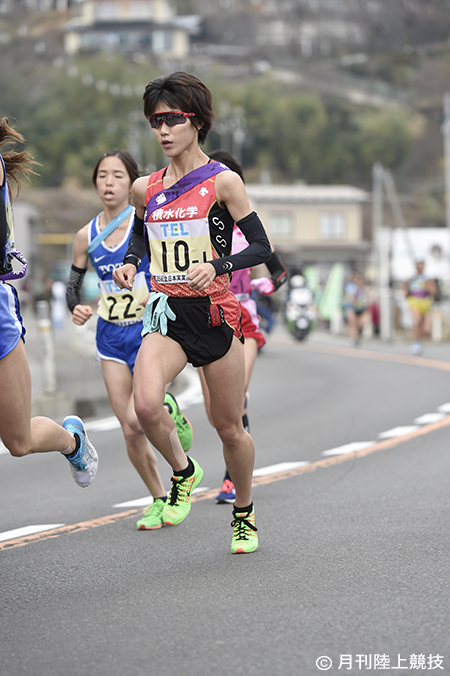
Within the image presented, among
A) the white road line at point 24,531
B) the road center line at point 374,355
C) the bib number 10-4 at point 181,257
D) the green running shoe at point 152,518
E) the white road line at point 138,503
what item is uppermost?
the bib number 10-4 at point 181,257

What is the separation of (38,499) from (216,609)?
313 cm

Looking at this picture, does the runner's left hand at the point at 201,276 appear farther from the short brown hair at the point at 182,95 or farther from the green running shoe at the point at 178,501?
the green running shoe at the point at 178,501

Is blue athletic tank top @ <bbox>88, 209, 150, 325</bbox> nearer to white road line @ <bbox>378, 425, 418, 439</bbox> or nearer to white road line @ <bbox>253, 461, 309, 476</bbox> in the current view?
white road line @ <bbox>253, 461, 309, 476</bbox>

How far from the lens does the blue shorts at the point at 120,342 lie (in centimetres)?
591

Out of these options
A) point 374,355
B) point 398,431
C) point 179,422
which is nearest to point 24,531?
point 179,422

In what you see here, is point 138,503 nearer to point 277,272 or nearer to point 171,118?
point 277,272

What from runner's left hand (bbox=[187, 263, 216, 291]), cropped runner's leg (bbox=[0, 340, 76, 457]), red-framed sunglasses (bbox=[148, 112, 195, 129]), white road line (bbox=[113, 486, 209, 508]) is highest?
red-framed sunglasses (bbox=[148, 112, 195, 129])

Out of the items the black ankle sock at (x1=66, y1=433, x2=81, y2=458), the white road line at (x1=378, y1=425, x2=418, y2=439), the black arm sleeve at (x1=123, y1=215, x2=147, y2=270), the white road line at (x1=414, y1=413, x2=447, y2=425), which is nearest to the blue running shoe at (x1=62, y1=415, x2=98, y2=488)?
the black ankle sock at (x1=66, y1=433, x2=81, y2=458)

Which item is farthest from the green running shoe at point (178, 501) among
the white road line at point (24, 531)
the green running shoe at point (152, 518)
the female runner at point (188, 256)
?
the white road line at point (24, 531)

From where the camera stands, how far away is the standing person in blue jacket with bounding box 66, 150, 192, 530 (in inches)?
230

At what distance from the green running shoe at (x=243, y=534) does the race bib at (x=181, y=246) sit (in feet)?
4.08

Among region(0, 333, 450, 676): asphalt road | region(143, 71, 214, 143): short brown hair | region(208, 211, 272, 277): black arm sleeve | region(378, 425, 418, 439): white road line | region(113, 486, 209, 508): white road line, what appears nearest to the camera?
region(0, 333, 450, 676): asphalt road

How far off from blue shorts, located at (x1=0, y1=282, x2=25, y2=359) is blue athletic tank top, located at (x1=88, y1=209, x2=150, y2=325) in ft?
5.39

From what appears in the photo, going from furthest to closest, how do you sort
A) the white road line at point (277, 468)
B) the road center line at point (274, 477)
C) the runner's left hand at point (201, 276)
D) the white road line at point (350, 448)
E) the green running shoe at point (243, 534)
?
the white road line at point (350, 448)
the white road line at point (277, 468)
the road center line at point (274, 477)
the green running shoe at point (243, 534)
the runner's left hand at point (201, 276)
